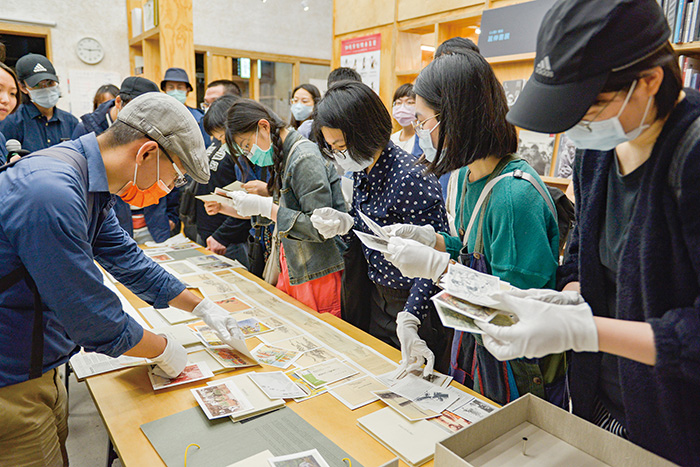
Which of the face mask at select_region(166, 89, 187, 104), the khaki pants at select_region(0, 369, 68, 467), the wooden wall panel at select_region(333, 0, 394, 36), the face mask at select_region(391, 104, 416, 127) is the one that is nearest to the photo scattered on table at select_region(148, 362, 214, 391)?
the khaki pants at select_region(0, 369, 68, 467)

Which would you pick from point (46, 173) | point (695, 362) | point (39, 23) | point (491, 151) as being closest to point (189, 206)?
point (46, 173)

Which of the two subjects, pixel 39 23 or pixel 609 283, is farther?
pixel 39 23

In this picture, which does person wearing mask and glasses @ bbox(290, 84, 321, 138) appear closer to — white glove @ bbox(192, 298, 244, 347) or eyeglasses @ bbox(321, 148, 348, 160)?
eyeglasses @ bbox(321, 148, 348, 160)

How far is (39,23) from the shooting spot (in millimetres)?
5973

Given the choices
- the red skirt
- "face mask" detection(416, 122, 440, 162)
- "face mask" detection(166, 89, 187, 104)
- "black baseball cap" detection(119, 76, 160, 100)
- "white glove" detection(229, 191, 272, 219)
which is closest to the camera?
"face mask" detection(416, 122, 440, 162)

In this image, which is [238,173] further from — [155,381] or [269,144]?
[155,381]

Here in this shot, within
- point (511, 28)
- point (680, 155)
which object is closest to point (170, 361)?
point (680, 155)

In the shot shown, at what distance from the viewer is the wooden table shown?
1.16m

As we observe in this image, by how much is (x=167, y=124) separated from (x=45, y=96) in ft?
10.1

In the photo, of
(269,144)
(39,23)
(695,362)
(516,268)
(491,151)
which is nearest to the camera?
(695,362)

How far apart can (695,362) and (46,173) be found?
140 centimetres

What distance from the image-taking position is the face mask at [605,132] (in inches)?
32.9

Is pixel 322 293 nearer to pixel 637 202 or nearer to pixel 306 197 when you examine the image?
pixel 306 197

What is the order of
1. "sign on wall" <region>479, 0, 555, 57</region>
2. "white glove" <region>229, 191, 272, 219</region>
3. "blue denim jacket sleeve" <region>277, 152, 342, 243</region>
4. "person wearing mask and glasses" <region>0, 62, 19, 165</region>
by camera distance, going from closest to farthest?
"blue denim jacket sleeve" <region>277, 152, 342, 243</region>, "white glove" <region>229, 191, 272, 219</region>, "person wearing mask and glasses" <region>0, 62, 19, 165</region>, "sign on wall" <region>479, 0, 555, 57</region>
